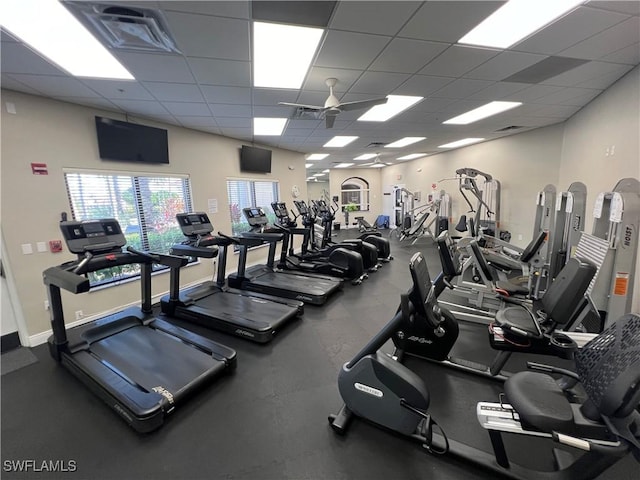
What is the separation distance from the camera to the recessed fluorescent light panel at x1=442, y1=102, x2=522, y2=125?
13.7ft

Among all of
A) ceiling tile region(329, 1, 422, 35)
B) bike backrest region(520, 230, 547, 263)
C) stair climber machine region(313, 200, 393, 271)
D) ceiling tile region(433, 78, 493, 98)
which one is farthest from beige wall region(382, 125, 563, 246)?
ceiling tile region(329, 1, 422, 35)

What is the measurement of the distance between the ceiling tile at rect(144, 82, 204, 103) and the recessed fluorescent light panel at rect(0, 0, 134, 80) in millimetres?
295

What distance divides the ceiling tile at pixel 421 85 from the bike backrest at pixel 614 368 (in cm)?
289

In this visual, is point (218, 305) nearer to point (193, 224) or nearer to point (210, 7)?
point (193, 224)

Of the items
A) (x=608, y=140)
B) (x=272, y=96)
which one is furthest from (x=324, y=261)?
(x=608, y=140)

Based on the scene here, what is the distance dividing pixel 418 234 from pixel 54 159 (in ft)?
28.7

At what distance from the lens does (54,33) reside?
198 centimetres

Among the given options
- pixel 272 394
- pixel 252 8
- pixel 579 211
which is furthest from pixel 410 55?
pixel 272 394

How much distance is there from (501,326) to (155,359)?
3072 mm

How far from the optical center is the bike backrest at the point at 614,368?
111 centimetres

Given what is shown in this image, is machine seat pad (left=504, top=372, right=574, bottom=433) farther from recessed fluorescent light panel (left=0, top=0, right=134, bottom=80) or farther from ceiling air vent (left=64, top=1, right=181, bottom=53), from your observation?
recessed fluorescent light panel (left=0, top=0, right=134, bottom=80)

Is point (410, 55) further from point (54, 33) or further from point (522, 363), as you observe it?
point (522, 363)

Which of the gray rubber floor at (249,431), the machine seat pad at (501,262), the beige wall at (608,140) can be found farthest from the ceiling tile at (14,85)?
the beige wall at (608,140)

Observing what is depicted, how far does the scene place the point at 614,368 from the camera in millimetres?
1221
